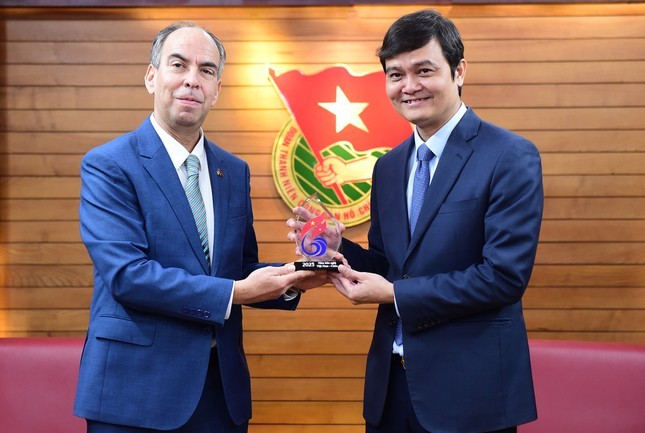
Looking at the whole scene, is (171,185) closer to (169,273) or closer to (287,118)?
(169,273)

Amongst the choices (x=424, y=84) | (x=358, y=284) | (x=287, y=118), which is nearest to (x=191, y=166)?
(x=358, y=284)

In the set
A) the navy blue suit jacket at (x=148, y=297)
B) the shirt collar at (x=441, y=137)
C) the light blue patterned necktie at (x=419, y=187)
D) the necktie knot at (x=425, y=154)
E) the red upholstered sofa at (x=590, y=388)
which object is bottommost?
the red upholstered sofa at (x=590, y=388)

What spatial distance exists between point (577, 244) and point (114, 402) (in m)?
2.80

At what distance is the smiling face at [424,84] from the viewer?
2094mm

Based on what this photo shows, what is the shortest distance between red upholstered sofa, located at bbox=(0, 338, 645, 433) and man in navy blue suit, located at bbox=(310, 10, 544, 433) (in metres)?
1.03

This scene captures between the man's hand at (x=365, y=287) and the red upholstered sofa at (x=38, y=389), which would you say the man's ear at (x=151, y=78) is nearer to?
the man's hand at (x=365, y=287)

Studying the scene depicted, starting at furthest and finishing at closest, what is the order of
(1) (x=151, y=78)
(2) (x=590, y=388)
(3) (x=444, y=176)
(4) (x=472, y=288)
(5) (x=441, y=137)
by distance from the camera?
(2) (x=590, y=388), (1) (x=151, y=78), (5) (x=441, y=137), (3) (x=444, y=176), (4) (x=472, y=288)

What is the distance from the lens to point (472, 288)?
6.30 ft

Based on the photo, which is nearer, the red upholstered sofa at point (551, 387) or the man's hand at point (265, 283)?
the man's hand at point (265, 283)

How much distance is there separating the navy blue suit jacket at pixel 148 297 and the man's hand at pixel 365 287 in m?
0.36

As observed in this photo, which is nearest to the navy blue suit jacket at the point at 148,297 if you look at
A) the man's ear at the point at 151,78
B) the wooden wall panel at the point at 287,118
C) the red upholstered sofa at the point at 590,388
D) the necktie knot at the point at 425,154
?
the man's ear at the point at 151,78

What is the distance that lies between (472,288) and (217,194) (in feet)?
2.75

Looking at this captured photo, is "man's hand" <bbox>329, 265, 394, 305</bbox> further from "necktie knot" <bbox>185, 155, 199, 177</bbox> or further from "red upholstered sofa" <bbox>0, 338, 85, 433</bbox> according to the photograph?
"red upholstered sofa" <bbox>0, 338, 85, 433</bbox>

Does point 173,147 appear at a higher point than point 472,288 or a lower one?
higher
